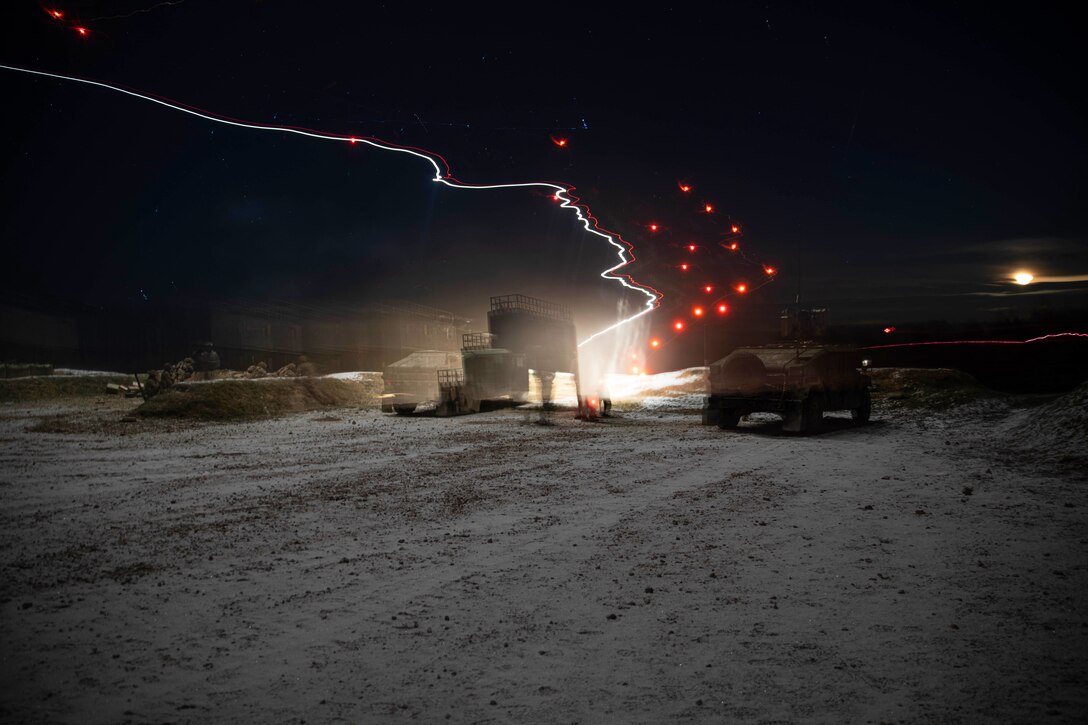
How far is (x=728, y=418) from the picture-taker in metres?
18.2

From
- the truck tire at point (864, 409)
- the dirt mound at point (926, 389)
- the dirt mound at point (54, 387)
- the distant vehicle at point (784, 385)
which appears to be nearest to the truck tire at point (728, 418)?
the distant vehicle at point (784, 385)

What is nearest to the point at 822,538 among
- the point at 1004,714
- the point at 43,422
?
the point at 1004,714

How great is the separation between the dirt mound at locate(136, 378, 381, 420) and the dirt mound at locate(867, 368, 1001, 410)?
913 inches

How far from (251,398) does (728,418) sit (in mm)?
19337

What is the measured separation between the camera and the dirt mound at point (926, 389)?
2162 centimetres

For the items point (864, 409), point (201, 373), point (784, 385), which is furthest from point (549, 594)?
point (201, 373)

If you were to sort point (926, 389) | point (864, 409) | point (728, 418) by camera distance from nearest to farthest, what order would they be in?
point (728, 418) → point (864, 409) → point (926, 389)

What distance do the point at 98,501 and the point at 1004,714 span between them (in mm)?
11352

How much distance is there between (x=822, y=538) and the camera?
706 centimetres

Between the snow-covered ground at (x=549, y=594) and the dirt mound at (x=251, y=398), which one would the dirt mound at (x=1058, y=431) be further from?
the dirt mound at (x=251, y=398)

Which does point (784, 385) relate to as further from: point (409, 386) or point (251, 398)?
point (251, 398)

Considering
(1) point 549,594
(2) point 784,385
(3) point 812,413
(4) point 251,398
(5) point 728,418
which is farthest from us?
(4) point 251,398

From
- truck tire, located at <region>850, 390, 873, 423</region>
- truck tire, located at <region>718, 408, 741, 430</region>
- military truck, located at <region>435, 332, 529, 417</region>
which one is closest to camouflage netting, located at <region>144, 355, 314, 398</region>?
military truck, located at <region>435, 332, 529, 417</region>

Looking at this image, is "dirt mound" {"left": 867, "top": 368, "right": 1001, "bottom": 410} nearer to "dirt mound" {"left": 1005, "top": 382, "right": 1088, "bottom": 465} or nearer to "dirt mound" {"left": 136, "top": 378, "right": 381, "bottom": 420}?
"dirt mound" {"left": 1005, "top": 382, "right": 1088, "bottom": 465}
